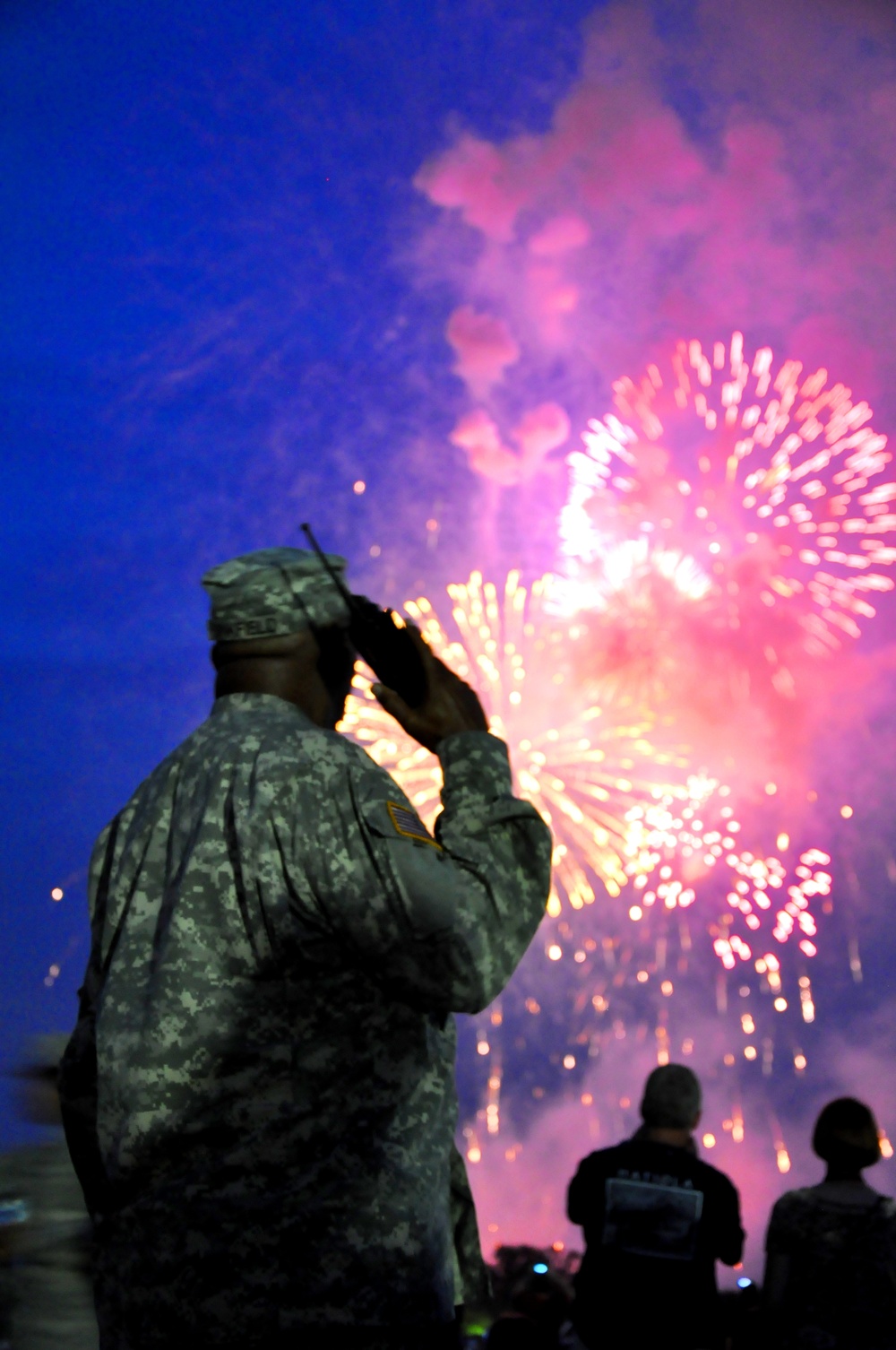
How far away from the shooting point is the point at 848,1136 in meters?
4.70

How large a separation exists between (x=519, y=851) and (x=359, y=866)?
28cm

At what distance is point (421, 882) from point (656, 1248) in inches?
120

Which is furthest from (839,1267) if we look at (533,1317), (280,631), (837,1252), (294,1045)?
(280,631)

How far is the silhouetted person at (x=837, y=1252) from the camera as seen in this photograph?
4.52 meters

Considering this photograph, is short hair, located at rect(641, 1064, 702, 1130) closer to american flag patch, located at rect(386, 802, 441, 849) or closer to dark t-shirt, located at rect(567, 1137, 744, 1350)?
dark t-shirt, located at rect(567, 1137, 744, 1350)

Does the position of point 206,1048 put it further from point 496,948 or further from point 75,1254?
point 75,1254

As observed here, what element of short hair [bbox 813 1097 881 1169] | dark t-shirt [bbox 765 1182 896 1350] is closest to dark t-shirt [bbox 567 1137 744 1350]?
dark t-shirt [bbox 765 1182 896 1350]

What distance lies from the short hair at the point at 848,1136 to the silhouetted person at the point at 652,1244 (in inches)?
21.4

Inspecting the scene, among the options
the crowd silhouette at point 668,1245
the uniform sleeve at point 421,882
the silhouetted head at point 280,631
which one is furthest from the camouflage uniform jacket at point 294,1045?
the crowd silhouette at point 668,1245

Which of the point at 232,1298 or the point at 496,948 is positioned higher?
the point at 496,948

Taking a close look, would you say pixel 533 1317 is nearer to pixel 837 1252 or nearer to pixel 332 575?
pixel 837 1252

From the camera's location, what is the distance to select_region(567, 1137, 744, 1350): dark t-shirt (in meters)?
4.24

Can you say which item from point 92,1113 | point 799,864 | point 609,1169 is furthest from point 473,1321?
point 799,864

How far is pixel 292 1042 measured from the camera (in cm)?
192
